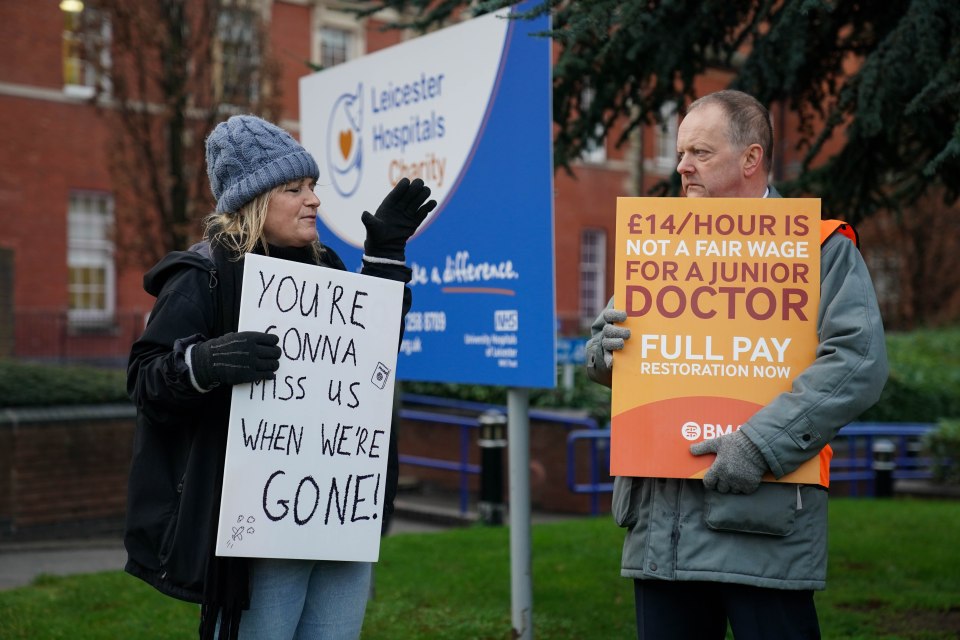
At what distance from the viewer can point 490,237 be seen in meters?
5.18

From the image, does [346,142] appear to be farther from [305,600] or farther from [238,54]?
[238,54]

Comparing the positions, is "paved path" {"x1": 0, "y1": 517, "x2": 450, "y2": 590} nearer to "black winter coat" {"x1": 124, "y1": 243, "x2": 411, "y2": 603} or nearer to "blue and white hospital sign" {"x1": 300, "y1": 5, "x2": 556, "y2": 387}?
"blue and white hospital sign" {"x1": 300, "y1": 5, "x2": 556, "y2": 387}

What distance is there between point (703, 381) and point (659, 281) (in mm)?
307

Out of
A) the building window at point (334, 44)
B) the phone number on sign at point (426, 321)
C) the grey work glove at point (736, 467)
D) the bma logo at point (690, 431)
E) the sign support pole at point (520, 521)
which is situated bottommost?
the sign support pole at point (520, 521)

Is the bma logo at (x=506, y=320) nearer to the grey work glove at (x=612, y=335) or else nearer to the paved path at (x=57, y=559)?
the grey work glove at (x=612, y=335)

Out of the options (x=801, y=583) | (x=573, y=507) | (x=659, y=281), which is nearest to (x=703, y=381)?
(x=659, y=281)

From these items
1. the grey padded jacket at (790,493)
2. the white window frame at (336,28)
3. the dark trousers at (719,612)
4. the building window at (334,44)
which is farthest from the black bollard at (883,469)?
the building window at (334,44)

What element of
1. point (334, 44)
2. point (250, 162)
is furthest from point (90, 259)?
point (250, 162)

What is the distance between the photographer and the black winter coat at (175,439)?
299cm

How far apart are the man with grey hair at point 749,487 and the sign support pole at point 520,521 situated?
2.13 m

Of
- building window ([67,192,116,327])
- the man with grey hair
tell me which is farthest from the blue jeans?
building window ([67,192,116,327])

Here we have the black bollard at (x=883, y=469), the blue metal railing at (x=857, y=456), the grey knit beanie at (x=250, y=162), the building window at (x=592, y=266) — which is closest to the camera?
the grey knit beanie at (x=250, y=162)

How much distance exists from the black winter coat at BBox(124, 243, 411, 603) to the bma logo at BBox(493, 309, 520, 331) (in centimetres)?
208

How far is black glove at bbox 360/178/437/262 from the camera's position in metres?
3.51
